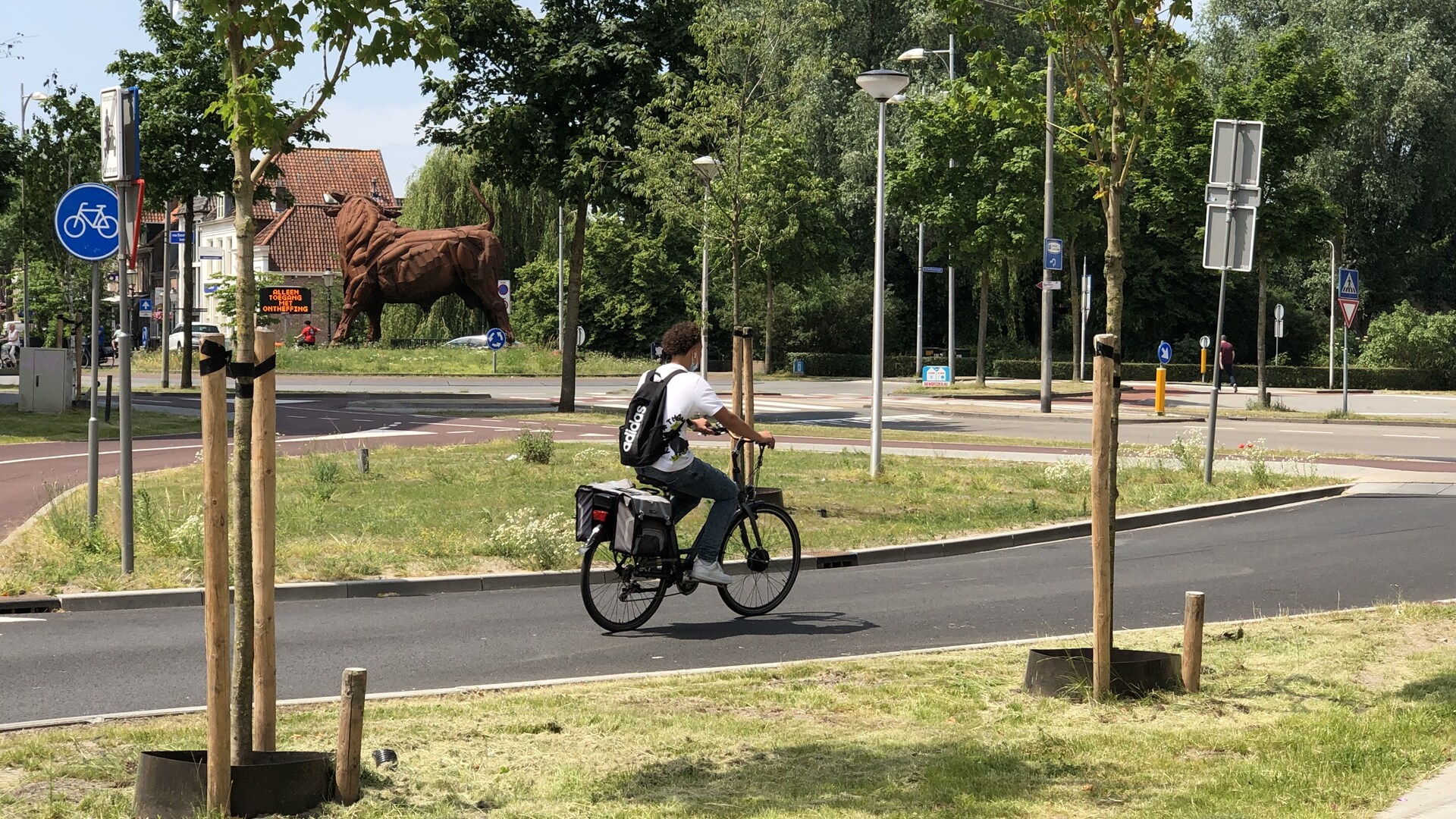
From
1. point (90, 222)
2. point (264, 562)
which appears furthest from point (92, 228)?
point (264, 562)

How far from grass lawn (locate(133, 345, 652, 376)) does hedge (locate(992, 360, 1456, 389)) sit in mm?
14112

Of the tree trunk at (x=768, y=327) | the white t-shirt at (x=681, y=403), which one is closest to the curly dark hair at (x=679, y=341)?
the white t-shirt at (x=681, y=403)

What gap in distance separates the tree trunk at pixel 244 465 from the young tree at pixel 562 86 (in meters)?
22.7

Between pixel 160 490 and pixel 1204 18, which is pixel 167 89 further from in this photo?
pixel 1204 18

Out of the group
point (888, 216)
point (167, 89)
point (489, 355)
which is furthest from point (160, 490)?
point (888, 216)

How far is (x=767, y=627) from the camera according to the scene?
945cm

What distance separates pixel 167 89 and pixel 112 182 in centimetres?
2532

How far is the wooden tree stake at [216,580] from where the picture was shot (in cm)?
487

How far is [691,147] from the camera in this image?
2230 centimetres

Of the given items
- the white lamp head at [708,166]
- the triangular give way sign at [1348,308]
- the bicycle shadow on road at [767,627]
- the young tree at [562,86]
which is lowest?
the bicycle shadow on road at [767,627]

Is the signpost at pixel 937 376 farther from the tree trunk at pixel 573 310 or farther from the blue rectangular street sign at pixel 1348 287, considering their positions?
the tree trunk at pixel 573 310

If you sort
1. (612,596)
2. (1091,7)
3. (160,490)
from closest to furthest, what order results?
(1091,7)
(612,596)
(160,490)

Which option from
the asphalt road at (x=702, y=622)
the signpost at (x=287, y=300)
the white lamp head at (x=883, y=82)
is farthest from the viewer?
the signpost at (x=287, y=300)

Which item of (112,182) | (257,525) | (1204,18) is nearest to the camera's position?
(257,525)
